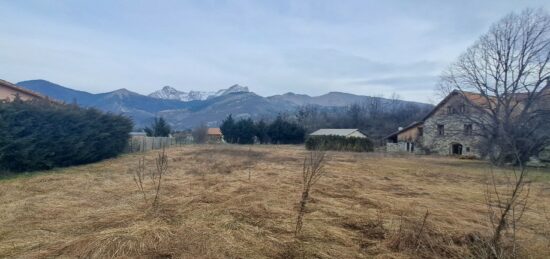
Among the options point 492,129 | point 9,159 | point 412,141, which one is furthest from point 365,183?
point 412,141

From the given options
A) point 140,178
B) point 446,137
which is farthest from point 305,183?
point 446,137

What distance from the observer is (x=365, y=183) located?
9703 millimetres

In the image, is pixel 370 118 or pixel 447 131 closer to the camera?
pixel 447 131

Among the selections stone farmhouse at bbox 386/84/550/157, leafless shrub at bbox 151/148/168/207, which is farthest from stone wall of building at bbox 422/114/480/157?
leafless shrub at bbox 151/148/168/207

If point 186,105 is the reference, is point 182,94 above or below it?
above

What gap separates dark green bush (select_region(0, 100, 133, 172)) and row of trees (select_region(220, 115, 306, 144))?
3026cm

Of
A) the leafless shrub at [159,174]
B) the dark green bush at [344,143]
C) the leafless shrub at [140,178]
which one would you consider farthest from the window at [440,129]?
the leafless shrub at [140,178]

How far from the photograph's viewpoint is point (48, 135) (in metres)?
11.6

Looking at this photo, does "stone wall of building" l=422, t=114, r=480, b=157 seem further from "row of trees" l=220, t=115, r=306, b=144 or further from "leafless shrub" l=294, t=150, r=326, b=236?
"leafless shrub" l=294, t=150, r=326, b=236

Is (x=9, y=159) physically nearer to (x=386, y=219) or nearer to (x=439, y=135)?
(x=386, y=219)

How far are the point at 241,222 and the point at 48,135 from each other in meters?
10.7

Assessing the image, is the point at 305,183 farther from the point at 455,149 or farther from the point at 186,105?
the point at 186,105

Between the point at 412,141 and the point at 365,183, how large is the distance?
29.3 metres

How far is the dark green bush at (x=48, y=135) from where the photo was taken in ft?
33.3
